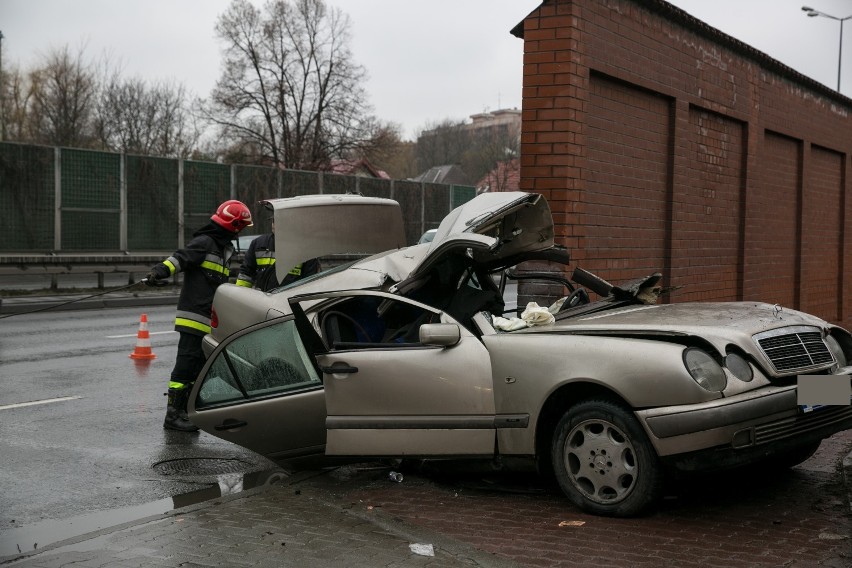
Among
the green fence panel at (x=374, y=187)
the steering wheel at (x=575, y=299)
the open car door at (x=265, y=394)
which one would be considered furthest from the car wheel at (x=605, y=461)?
the green fence panel at (x=374, y=187)

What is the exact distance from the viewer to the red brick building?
347 inches

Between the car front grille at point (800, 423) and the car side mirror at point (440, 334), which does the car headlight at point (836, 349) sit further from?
the car side mirror at point (440, 334)

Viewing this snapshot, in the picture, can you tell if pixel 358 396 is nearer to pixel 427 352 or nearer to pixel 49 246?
pixel 427 352

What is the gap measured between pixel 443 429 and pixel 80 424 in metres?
4.04

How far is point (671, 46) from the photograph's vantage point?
34.5 feet

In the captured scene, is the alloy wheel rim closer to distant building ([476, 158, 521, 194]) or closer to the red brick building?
the red brick building

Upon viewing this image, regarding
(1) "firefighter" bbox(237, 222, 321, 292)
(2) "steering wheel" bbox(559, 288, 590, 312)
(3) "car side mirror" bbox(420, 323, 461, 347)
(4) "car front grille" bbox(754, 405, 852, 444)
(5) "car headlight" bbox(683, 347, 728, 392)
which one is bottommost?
(4) "car front grille" bbox(754, 405, 852, 444)

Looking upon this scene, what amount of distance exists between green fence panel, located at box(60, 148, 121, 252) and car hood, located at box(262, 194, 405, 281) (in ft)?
53.7

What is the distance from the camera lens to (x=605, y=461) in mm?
5188

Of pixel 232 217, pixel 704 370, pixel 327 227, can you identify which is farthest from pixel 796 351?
pixel 232 217

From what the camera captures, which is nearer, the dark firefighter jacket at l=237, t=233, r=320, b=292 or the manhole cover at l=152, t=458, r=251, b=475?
the manhole cover at l=152, t=458, r=251, b=475

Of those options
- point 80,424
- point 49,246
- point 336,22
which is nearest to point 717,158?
point 80,424

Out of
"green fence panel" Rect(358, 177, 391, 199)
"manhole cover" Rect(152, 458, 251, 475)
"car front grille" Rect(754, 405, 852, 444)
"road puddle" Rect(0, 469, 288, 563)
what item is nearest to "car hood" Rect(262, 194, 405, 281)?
"manhole cover" Rect(152, 458, 251, 475)

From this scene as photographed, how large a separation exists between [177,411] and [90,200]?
1749 cm
